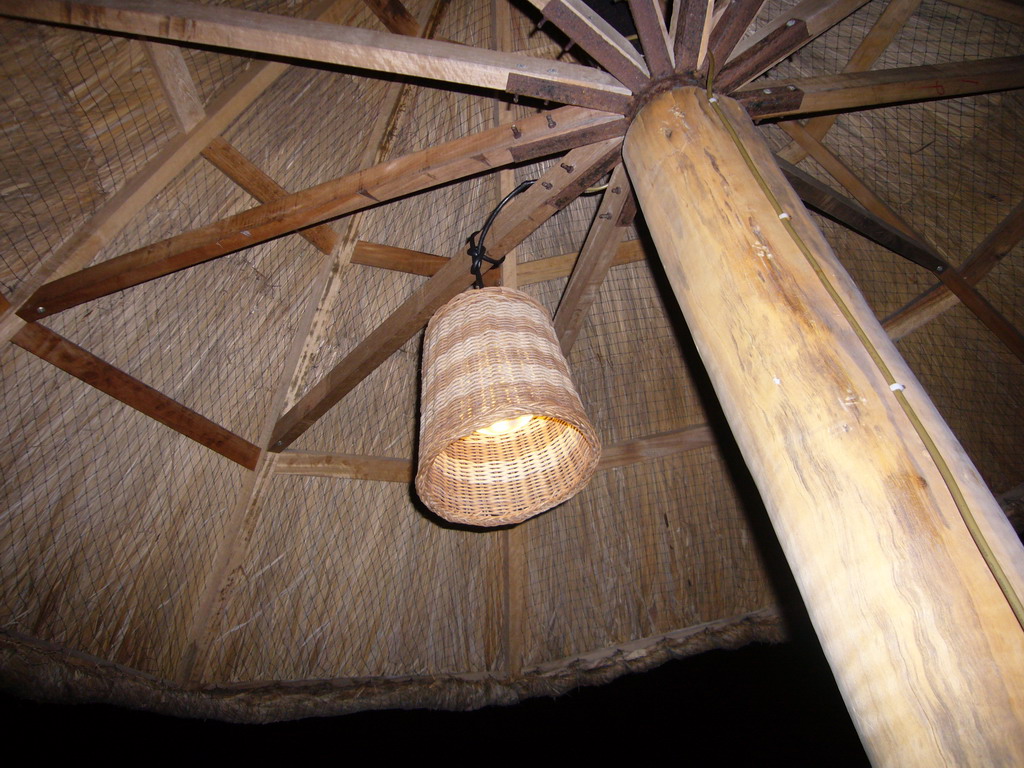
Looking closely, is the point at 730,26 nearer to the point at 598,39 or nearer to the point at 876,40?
the point at 598,39

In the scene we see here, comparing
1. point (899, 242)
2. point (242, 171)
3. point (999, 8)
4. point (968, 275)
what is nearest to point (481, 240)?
point (242, 171)

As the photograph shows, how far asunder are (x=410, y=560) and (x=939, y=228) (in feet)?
9.02

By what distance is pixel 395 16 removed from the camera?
249cm

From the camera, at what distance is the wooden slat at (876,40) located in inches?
84.6

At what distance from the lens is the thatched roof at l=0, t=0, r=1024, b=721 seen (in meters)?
2.01

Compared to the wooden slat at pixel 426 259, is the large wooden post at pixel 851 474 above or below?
below

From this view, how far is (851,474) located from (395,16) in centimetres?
248

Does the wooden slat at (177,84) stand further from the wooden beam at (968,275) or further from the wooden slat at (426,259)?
the wooden beam at (968,275)

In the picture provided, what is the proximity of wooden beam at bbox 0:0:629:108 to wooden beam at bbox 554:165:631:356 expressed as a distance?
38 centimetres

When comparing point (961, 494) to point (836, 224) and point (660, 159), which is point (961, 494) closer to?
point (660, 159)

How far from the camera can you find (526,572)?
112 inches

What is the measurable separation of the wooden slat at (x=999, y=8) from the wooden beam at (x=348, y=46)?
1.50 meters

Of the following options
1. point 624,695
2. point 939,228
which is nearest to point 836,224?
point 939,228

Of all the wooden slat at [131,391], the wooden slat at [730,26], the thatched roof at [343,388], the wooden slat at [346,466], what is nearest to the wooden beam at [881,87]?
the thatched roof at [343,388]
